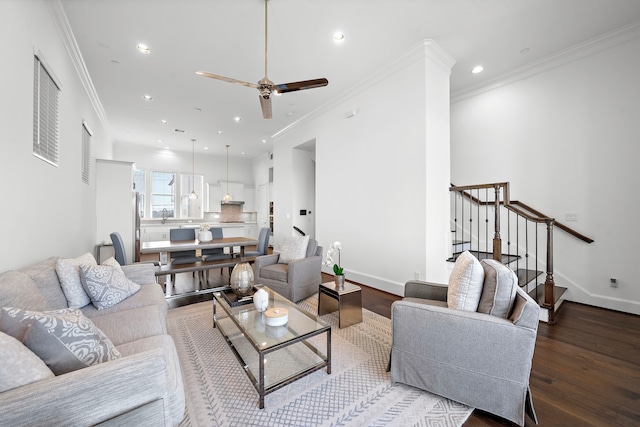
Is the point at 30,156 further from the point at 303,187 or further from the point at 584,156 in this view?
the point at 584,156

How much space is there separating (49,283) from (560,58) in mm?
6244

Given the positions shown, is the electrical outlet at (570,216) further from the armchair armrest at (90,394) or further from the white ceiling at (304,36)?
the armchair armrest at (90,394)

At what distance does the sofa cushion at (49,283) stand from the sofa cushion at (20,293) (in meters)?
0.09

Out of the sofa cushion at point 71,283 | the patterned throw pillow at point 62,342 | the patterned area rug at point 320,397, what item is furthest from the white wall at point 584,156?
the sofa cushion at point 71,283

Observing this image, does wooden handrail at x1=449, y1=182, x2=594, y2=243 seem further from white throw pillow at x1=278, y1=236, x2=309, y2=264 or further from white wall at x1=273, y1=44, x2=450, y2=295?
white throw pillow at x1=278, y1=236, x2=309, y2=264

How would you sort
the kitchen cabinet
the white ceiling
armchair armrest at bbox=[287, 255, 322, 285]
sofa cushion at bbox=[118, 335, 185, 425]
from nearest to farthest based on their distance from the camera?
sofa cushion at bbox=[118, 335, 185, 425]
the white ceiling
armchair armrest at bbox=[287, 255, 322, 285]
the kitchen cabinet

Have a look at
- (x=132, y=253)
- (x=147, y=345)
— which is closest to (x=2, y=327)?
(x=147, y=345)

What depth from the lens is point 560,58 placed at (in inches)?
138

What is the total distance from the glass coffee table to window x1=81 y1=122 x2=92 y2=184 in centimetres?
347

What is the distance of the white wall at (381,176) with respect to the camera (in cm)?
344

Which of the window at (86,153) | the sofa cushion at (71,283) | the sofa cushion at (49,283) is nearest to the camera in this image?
the sofa cushion at (49,283)

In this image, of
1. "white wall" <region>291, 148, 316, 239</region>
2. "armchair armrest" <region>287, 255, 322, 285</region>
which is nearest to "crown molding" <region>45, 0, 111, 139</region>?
"armchair armrest" <region>287, 255, 322, 285</region>

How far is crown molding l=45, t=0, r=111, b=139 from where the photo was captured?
2.54 meters

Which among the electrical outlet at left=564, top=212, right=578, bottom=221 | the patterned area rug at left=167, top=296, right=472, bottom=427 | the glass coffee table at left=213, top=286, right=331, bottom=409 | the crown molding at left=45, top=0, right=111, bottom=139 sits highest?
the crown molding at left=45, top=0, right=111, bottom=139
